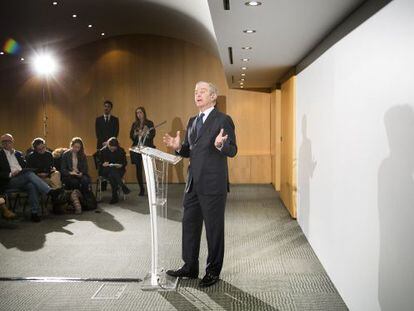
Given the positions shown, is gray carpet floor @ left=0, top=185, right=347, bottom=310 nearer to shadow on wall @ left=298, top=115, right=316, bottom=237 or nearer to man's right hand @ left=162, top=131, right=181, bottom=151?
shadow on wall @ left=298, top=115, right=316, bottom=237

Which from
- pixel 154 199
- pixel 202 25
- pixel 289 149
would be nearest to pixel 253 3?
pixel 154 199

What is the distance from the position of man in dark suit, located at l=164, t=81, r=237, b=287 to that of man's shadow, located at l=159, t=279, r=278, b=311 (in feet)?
0.36

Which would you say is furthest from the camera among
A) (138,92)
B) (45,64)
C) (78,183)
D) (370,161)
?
(45,64)

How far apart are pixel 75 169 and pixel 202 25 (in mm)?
3125

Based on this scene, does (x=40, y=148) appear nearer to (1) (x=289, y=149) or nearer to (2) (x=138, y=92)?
(1) (x=289, y=149)

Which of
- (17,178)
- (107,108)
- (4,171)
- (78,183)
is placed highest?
(107,108)

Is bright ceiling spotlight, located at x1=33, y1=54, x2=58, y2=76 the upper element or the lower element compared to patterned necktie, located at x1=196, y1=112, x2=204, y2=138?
upper

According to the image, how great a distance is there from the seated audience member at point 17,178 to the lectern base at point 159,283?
3325 millimetres

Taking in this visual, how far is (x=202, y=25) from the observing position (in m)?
7.78

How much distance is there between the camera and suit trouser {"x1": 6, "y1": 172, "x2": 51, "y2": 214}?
6891mm

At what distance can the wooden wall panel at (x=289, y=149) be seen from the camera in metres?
6.66

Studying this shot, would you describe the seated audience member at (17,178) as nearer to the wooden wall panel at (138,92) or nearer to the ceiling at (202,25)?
the ceiling at (202,25)

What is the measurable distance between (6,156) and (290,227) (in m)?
4.19

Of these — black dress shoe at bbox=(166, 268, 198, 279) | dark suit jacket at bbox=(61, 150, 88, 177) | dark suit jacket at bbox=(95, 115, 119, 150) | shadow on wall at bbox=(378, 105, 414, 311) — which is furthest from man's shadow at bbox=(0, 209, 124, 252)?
shadow on wall at bbox=(378, 105, 414, 311)
